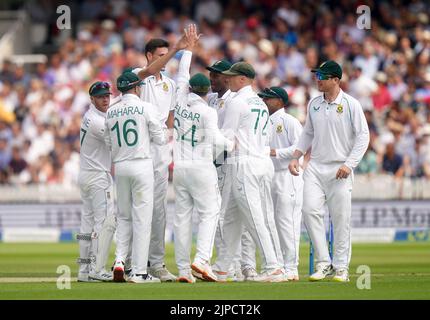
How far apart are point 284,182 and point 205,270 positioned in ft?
6.46

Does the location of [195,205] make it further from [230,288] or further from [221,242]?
[230,288]

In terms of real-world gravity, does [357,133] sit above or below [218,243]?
above

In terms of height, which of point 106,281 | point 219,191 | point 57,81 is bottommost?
point 106,281

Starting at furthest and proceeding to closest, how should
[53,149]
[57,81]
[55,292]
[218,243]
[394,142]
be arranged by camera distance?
Answer: [57,81], [53,149], [394,142], [218,243], [55,292]

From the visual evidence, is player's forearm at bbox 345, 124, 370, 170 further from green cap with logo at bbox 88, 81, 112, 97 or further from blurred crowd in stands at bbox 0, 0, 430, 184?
blurred crowd in stands at bbox 0, 0, 430, 184

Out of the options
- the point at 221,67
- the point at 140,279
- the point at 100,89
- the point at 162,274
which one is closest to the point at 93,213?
the point at 162,274

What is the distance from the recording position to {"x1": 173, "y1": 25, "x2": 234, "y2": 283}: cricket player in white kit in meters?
14.0

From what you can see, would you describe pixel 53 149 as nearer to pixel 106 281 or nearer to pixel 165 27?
pixel 165 27

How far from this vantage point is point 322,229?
14.1m

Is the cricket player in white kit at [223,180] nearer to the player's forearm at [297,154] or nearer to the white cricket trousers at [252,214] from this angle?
the white cricket trousers at [252,214]

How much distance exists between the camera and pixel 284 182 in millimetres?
15258

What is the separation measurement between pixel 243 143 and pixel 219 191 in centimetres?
76

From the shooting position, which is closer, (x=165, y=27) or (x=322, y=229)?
(x=322, y=229)
